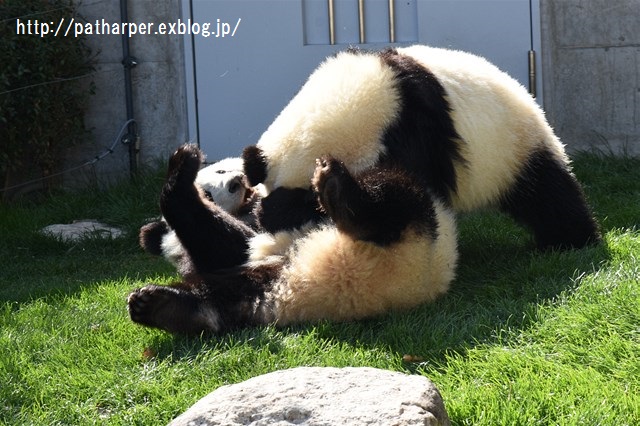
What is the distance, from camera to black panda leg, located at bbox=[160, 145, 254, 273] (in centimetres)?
422

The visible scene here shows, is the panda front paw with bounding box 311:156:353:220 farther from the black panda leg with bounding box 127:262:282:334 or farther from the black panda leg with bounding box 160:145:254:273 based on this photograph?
the black panda leg with bounding box 160:145:254:273

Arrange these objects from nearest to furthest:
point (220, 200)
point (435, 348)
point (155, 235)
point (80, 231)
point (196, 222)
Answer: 1. point (435, 348)
2. point (196, 222)
3. point (155, 235)
4. point (220, 200)
5. point (80, 231)

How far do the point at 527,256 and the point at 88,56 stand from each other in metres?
4.47

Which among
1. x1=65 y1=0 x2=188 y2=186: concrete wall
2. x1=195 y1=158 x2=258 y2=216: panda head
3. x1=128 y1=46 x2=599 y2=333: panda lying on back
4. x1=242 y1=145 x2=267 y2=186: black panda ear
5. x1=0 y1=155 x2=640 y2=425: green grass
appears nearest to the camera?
x1=0 y1=155 x2=640 y2=425: green grass

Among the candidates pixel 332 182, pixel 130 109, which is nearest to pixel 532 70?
pixel 130 109

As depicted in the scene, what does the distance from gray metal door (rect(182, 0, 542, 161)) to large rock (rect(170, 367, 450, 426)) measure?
4947 millimetres

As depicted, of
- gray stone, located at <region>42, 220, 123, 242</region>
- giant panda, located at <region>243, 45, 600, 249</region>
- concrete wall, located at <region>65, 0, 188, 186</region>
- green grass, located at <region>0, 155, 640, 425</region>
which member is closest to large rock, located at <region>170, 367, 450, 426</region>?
green grass, located at <region>0, 155, 640, 425</region>

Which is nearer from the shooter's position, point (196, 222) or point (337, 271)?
point (337, 271)

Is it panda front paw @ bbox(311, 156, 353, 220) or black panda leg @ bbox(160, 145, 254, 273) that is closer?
panda front paw @ bbox(311, 156, 353, 220)

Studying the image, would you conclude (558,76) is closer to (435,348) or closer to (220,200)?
(220,200)

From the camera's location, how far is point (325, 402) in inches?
105

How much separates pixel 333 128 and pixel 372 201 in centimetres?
54

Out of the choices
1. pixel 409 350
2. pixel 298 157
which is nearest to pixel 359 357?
pixel 409 350

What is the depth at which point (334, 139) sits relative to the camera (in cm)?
416
